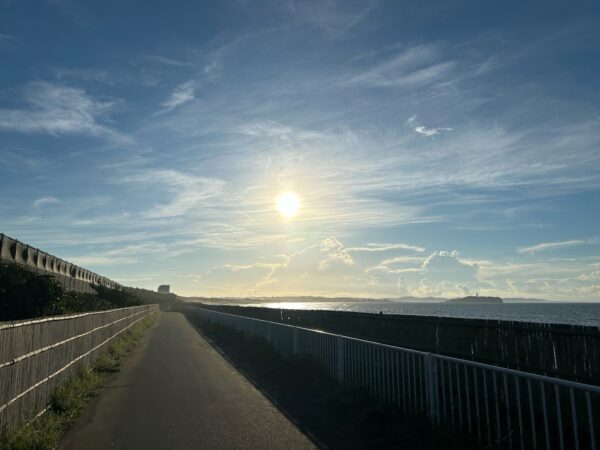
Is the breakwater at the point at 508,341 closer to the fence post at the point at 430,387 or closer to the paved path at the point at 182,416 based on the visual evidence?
the fence post at the point at 430,387

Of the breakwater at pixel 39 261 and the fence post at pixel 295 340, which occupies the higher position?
the breakwater at pixel 39 261

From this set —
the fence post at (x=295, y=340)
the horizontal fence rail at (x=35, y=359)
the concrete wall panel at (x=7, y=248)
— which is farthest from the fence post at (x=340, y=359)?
the concrete wall panel at (x=7, y=248)

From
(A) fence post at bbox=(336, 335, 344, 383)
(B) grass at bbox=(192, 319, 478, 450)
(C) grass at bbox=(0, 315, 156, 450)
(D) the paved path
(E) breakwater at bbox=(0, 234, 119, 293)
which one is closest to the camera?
(C) grass at bbox=(0, 315, 156, 450)

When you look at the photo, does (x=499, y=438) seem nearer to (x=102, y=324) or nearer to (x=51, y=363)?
(x=51, y=363)

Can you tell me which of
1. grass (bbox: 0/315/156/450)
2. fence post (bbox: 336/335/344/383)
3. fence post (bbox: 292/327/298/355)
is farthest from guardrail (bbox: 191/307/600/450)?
grass (bbox: 0/315/156/450)

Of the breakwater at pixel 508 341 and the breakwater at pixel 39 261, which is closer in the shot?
the breakwater at pixel 508 341

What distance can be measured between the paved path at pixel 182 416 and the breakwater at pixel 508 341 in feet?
15.5

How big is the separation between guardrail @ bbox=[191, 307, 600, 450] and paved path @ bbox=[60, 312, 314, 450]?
1779mm

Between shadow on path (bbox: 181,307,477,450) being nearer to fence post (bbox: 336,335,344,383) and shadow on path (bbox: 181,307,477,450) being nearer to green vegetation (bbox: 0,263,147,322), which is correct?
fence post (bbox: 336,335,344,383)

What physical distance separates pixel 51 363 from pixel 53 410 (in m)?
0.81

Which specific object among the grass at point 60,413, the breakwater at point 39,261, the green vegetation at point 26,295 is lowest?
the grass at point 60,413

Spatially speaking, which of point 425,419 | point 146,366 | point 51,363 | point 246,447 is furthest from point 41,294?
point 425,419

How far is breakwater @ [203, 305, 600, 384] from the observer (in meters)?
8.52

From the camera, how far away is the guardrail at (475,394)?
525 centimetres
